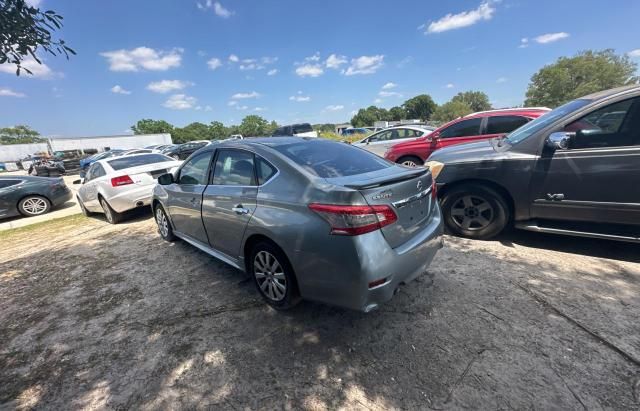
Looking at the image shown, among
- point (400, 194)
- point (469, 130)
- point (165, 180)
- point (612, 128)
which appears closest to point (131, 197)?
point (165, 180)

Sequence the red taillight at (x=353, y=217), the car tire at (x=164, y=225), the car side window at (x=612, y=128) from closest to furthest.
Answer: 1. the red taillight at (x=353, y=217)
2. the car side window at (x=612, y=128)
3. the car tire at (x=164, y=225)

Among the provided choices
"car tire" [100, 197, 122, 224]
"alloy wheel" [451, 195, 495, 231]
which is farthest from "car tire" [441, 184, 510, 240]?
"car tire" [100, 197, 122, 224]

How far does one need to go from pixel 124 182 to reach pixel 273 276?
4.94 m

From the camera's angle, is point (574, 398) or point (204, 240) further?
point (204, 240)

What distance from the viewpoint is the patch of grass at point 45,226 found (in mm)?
6919

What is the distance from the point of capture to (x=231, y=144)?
10.8 feet

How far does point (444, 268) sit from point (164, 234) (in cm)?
437

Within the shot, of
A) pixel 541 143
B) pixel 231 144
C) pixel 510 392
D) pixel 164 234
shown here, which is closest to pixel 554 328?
pixel 510 392

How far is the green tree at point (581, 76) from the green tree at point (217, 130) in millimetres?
80210

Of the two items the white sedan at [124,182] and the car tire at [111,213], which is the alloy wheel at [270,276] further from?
the car tire at [111,213]

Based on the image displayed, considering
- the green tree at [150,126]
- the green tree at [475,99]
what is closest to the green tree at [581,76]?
the green tree at [475,99]

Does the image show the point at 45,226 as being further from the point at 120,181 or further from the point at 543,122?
the point at 543,122

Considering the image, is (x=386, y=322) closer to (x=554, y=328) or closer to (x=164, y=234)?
(x=554, y=328)

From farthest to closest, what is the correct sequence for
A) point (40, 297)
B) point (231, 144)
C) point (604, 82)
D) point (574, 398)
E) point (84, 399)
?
1. point (604, 82)
2. point (40, 297)
3. point (231, 144)
4. point (84, 399)
5. point (574, 398)
